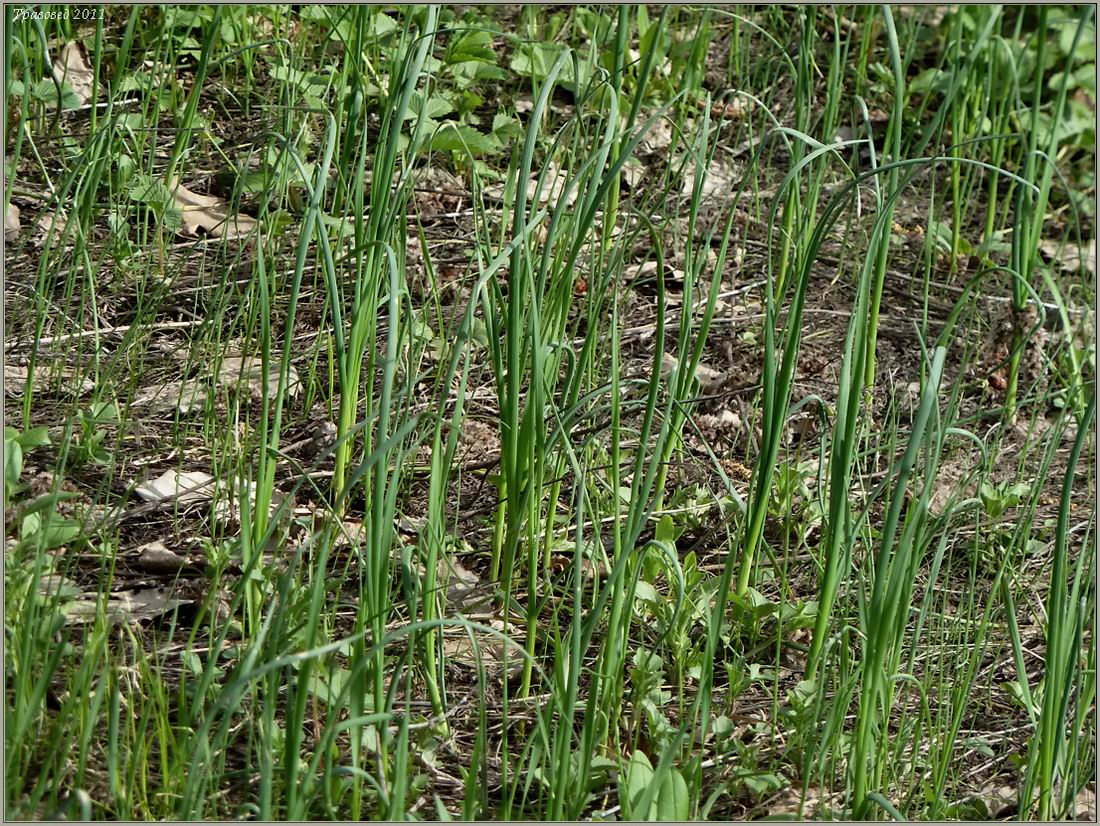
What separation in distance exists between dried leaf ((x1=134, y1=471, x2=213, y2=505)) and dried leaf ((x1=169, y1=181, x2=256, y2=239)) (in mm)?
640

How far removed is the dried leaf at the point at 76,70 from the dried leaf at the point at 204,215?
14.7 inches

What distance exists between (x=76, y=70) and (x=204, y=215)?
57 centimetres

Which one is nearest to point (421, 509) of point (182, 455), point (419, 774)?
point (182, 455)

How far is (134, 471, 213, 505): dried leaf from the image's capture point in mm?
1820

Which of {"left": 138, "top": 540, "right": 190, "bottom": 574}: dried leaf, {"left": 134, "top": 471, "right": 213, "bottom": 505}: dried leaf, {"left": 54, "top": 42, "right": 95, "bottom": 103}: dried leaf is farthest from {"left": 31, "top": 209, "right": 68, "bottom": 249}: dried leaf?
{"left": 138, "top": 540, "right": 190, "bottom": 574}: dried leaf

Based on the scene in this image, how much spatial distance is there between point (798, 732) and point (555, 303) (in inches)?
29.5

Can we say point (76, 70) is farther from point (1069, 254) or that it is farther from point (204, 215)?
point (1069, 254)

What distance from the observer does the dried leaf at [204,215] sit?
2348 mm

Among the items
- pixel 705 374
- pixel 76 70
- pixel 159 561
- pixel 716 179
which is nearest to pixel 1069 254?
pixel 716 179

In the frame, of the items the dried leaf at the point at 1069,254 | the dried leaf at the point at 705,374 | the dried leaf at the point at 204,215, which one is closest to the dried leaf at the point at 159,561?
the dried leaf at the point at 204,215

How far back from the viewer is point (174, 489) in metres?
1.84

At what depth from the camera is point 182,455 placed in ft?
6.14

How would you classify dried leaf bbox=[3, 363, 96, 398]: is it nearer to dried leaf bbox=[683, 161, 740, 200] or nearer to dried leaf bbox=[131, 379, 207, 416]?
dried leaf bbox=[131, 379, 207, 416]

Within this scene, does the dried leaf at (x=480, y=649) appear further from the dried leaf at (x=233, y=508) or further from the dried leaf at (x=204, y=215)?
the dried leaf at (x=204, y=215)
